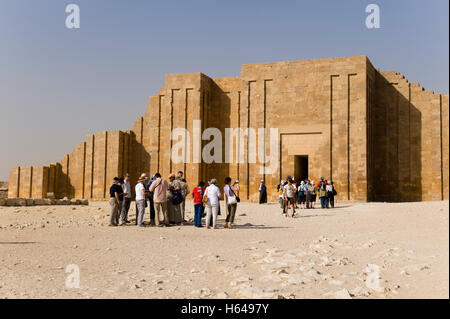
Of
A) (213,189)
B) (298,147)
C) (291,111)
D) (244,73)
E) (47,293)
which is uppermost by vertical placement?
(244,73)

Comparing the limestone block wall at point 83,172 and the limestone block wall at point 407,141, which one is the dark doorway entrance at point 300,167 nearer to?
the limestone block wall at point 407,141

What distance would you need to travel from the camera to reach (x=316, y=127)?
24.9 meters

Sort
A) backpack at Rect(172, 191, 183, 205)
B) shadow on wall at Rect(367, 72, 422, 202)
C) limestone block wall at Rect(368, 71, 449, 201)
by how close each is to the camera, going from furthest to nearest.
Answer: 1. shadow on wall at Rect(367, 72, 422, 202)
2. limestone block wall at Rect(368, 71, 449, 201)
3. backpack at Rect(172, 191, 183, 205)

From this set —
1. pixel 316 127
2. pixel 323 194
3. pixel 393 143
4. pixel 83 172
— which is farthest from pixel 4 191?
pixel 393 143

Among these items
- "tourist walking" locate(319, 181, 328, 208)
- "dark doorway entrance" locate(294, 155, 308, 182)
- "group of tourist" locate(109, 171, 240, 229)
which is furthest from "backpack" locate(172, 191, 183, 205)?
"dark doorway entrance" locate(294, 155, 308, 182)

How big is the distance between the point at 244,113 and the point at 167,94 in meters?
5.56

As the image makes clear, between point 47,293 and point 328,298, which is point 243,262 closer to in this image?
point 328,298

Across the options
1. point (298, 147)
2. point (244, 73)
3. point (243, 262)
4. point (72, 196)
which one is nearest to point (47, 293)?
point (243, 262)

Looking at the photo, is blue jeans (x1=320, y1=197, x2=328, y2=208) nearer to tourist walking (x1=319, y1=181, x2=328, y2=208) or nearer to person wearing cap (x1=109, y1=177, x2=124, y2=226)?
tourist walking (x1=319, y1=181, x2=328, y2=208)

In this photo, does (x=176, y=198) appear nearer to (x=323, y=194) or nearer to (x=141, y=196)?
(x=141, y=196)

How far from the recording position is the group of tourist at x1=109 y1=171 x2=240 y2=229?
1227cm

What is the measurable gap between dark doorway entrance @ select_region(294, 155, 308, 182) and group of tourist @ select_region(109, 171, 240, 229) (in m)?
13.1

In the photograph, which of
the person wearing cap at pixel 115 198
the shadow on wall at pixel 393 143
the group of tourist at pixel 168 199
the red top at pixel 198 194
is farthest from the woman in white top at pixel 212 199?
the shadow on wall at pixel 393 143

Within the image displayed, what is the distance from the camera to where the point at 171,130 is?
28.2 m
